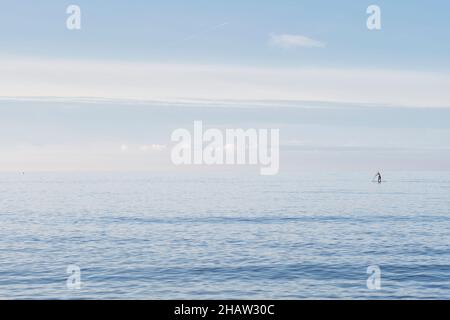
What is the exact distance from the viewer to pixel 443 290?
30297 millimetres

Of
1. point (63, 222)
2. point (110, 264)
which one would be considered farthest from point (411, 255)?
point (63, 222)

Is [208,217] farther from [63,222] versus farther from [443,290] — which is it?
[443,290]

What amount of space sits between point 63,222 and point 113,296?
137 ft

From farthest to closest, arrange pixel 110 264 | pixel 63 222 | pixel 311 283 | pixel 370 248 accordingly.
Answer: pixel 63 222
pixel 370 248
pixel 110 264
pixel 311 283
